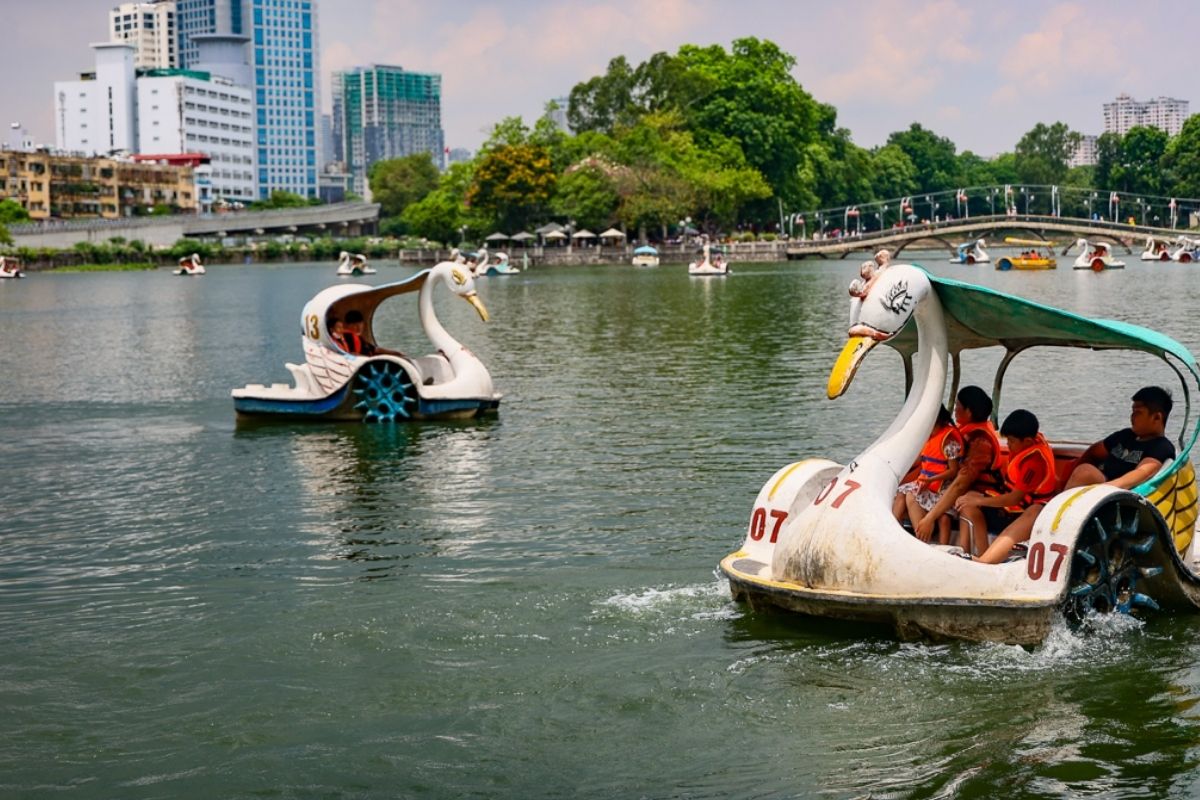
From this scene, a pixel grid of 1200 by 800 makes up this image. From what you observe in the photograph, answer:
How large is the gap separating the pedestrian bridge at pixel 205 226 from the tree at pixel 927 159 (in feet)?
205

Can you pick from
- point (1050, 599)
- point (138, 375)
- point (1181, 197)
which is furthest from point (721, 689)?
point (1181, 197)

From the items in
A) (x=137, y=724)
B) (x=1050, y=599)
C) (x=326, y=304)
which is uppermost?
(x=326, y=304)

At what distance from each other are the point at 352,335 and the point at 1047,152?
16250cm

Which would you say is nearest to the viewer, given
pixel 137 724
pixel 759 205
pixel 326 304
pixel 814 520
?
pixel 137 724

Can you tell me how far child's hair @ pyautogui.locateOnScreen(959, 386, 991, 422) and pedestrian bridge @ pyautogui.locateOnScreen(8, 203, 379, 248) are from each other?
13080 cm

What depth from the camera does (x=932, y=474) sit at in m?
12.0

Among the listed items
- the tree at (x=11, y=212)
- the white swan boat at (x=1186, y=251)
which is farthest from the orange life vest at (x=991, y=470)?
the tree at (x=11, y=212)

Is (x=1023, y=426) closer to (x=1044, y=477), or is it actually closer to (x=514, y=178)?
(x=1044, y=477)

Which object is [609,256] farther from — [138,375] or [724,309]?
[138,375]

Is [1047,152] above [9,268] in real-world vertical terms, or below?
above

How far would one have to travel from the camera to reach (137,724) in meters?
10.2

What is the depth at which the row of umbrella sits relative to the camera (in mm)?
114188

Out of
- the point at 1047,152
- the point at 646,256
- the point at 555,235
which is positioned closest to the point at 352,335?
the point at 646,256

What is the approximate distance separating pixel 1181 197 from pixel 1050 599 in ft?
443
